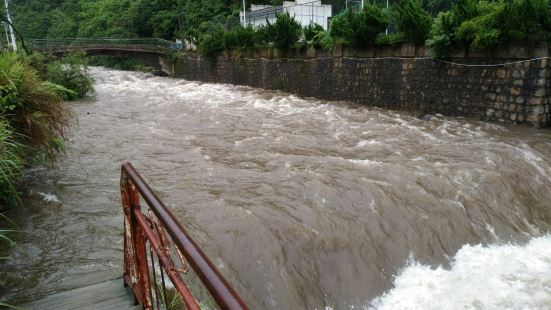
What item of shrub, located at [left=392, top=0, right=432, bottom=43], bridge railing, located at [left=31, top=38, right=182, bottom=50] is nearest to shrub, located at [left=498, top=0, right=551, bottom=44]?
shrub, located at [left=392, top=0, right=432, bottom=43]

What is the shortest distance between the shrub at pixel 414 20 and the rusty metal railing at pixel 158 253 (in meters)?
10.3

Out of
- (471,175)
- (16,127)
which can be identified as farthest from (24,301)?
(471,175)

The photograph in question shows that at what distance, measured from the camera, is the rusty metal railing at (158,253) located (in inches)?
58.9

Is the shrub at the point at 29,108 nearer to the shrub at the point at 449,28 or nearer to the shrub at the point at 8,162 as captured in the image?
the shrub at the point at 8,162

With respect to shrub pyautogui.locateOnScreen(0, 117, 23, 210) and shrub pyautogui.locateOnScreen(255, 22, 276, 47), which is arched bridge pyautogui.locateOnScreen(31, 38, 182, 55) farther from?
shrub pyautogui.locateOnScreen(0, 117, 23, 210)

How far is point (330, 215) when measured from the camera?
517 centimetres

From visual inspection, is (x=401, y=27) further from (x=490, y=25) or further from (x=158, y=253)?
(x=158, y=253)

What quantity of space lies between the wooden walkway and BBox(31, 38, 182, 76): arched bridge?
3272 cm

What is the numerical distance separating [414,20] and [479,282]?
854 cm

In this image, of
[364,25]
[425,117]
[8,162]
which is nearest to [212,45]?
[364,25]

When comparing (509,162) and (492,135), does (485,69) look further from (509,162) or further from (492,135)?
(509,162)

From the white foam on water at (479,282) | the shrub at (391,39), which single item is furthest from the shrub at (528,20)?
the white foam on water at (479,282)

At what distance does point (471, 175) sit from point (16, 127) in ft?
20.2

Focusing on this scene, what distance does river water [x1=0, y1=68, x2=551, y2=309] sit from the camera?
4.12 meters
